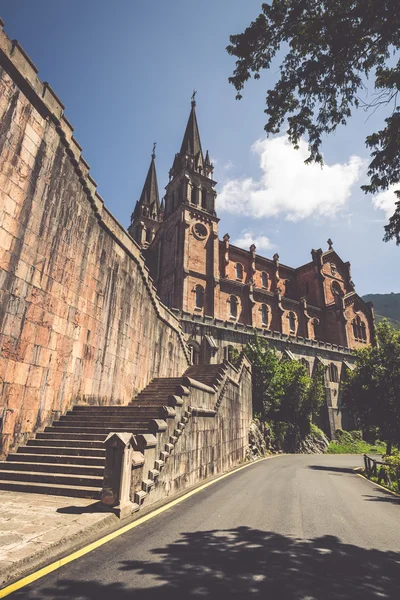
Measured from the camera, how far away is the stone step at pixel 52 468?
295 inches

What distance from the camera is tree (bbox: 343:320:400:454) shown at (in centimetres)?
2066

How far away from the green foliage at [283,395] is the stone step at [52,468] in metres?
21.2

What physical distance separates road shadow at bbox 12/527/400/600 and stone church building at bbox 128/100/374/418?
24.6 meters

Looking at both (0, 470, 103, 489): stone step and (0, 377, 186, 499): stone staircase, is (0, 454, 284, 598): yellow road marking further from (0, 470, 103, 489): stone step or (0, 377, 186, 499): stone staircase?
(0, 470, 103, 489): stone step

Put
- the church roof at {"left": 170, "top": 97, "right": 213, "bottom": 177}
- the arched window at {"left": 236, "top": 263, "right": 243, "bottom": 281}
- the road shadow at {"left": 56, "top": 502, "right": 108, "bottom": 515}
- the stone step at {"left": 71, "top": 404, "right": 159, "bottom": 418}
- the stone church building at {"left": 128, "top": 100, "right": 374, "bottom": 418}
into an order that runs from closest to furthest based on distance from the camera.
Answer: the road shadow at {"left": 56, "top": 502, "right": 108, "bottom": 515} → the stone step at {"left": 71, "top": 404, "right": 159, "bottom": 418} → the stone church building at {"left": 128, "top": 100, "right": 374, "bottom": 418} → the arched window at {"left": 236, "top": 263, "right": 243, "bottom": 281} → the church roof at {"left": 170, "top": 97, "right": 213, "bottom": 177}

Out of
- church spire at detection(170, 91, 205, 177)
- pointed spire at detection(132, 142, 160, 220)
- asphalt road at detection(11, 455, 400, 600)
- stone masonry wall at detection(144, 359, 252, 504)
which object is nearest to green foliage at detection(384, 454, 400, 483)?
asphalt road at detection(11, 455, 400, 600)

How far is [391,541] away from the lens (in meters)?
5.53

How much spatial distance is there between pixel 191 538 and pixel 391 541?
3452 millimetres

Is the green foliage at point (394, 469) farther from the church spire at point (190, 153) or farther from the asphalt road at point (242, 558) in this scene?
the church spire at point (190, 153)

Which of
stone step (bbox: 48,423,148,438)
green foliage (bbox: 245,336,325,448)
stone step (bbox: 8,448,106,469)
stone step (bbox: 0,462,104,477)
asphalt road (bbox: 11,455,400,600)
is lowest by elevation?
asphalt road (bbox: 11,455,400,600)

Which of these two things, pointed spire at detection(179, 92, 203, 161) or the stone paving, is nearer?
the stone paving

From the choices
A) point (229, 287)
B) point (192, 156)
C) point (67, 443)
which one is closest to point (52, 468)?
point (67, 443)

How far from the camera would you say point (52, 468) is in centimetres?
784

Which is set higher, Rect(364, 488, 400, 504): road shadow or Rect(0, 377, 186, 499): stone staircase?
Rect(0, 377, 186, 499): stone staircase
